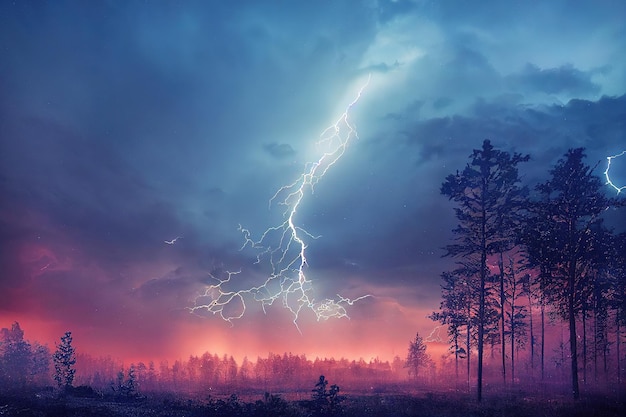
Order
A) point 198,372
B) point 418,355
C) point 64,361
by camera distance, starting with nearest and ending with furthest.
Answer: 1. point 64,361
2. point 418,355
3. point 198,372

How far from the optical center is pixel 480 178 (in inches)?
1014

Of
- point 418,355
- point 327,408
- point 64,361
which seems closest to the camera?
point 327,408

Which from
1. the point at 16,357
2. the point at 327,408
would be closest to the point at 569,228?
the point at 327,408

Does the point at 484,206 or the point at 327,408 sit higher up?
the point at 484,206

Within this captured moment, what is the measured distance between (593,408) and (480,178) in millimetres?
13022

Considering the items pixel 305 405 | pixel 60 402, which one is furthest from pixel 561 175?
pixel 60 402

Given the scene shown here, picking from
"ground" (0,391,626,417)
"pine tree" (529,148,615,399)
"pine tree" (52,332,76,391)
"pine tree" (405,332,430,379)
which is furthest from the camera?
"pine tree" (405,332,430,379)

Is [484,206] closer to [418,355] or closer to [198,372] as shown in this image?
[418,355]

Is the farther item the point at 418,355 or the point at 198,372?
the point at 198,372

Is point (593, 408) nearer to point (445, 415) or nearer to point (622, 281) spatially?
point (445, 415)

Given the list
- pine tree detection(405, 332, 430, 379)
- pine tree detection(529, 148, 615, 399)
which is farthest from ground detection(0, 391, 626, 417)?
pine tree detection(405, 332, 430, 379)

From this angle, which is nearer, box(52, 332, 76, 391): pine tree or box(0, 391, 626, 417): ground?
box(0, 391, 626, 417): ground

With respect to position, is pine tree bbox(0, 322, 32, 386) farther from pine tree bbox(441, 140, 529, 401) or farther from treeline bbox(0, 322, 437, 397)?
pine tree bbox(441, 140, 529, 401)

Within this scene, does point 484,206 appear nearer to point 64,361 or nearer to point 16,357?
point 64,361
